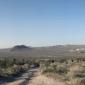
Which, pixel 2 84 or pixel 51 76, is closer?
pixel 2 84

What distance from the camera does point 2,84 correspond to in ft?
94.4

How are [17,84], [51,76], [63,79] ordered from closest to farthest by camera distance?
1. [17,84]
2. [63,79]
3. [51,76]

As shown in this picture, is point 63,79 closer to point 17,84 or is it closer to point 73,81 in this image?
point 73,81

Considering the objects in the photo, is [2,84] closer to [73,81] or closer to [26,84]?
[26,84]

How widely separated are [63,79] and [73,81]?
4281mm

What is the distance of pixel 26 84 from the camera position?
28.0 metres

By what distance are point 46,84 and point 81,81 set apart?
331cm

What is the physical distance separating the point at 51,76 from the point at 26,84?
971cm

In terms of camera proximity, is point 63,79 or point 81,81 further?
point 63,79

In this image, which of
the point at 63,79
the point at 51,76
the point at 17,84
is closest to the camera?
the point at 17,84

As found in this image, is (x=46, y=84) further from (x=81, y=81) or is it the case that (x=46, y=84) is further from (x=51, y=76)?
(x=51, y=76)

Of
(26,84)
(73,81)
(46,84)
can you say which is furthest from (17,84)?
(73,81)

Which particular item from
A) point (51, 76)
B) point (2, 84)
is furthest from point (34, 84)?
point (51, 76)

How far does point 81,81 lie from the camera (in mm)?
28047
